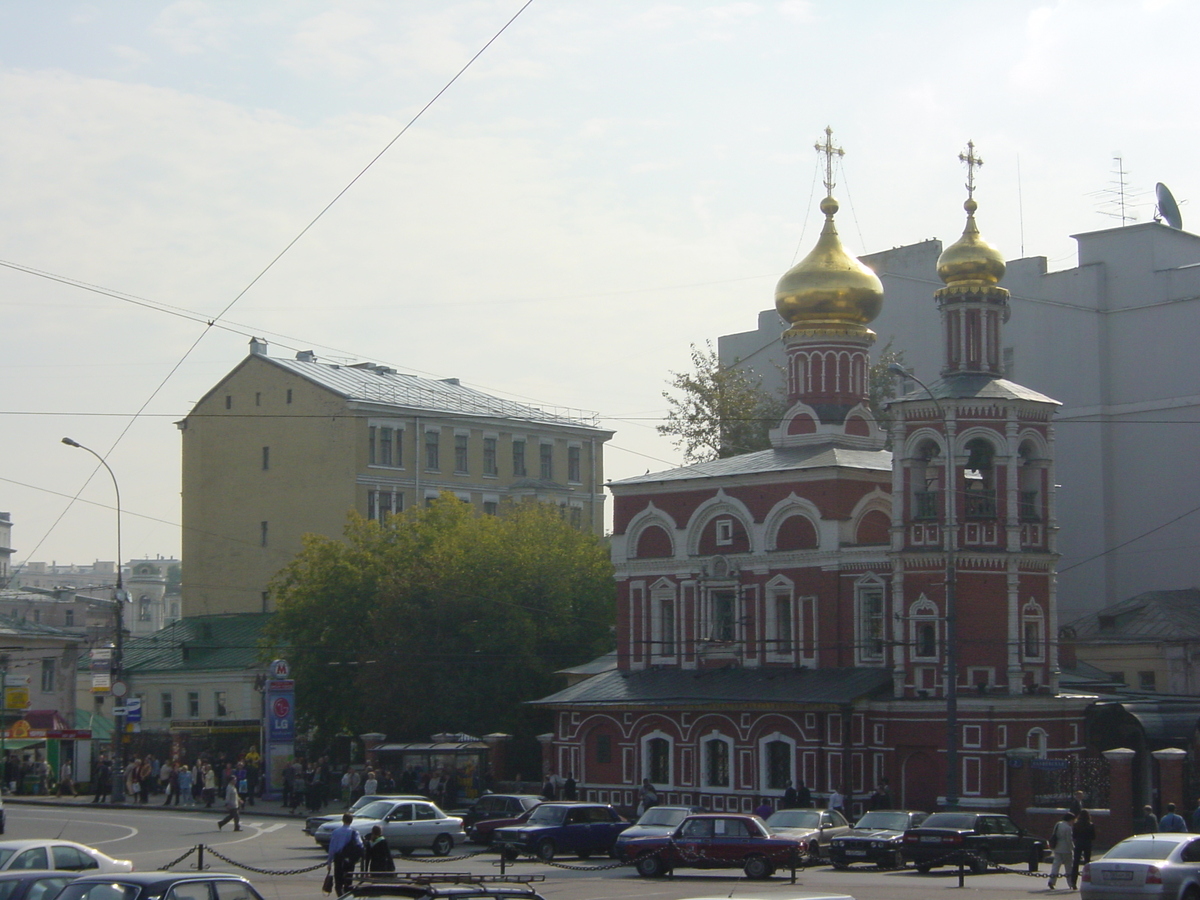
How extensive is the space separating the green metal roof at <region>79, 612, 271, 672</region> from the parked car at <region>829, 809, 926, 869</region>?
3610cm

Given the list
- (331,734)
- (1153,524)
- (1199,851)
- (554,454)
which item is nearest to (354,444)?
(554,454)

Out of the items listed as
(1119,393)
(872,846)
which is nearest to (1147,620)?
(1119,393)

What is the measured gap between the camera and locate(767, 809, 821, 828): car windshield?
3269 cm

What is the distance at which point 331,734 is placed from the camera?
55.1 metres

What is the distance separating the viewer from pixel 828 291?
47.8 meters

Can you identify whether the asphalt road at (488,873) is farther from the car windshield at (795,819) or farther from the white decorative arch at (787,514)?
the white decorative arch at (787,514)

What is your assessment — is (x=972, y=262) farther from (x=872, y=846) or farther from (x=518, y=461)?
(x=518, y=461)

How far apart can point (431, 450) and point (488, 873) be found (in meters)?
42.4

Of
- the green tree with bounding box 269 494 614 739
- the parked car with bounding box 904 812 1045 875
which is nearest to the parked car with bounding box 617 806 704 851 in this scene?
the parked car with bounding box 904 812 1045 875

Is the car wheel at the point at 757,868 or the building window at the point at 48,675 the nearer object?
the car wheel at the point at 757,868

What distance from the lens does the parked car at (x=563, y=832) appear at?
32312 millimetres

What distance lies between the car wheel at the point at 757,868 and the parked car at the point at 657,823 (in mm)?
1876

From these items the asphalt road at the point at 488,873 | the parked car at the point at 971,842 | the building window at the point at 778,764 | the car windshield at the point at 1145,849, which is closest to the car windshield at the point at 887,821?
the parked car at the point at 971,842

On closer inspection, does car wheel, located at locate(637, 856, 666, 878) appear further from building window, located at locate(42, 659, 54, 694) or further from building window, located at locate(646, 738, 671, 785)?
building window, located at locate(42, 659, 54, 694)
